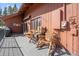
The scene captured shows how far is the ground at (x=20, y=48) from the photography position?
4461 millimetres

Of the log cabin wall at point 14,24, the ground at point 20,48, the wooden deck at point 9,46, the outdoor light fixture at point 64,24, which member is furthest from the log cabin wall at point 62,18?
the wooden deck at point 9,46

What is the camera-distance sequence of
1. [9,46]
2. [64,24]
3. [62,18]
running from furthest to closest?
[9,46] < [62,18] < [64,24]

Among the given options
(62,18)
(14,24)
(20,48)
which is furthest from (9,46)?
(62,18)

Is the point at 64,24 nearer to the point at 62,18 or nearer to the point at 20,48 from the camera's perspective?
the point at 62,18

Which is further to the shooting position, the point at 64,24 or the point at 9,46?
the point at 9,46

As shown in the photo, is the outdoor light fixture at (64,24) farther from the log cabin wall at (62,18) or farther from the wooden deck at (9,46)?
the wooden deck at (9,46)

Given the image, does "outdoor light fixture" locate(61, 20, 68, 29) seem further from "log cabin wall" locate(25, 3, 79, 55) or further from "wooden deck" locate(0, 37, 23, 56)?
"wooden deck" locate(0, 37, 23, 56)

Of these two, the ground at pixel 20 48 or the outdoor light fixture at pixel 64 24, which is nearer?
the outdoor light fixture at pixel 64 24

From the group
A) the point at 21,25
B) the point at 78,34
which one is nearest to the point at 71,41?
the point at 78,34

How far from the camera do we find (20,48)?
518 centimetres

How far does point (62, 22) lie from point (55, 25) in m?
0.50

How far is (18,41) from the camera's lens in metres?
5.47

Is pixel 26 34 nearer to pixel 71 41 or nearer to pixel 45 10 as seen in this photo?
pixel 45 10

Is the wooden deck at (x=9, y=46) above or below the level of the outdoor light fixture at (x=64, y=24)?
below
